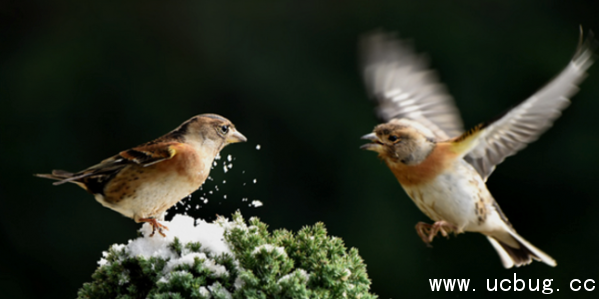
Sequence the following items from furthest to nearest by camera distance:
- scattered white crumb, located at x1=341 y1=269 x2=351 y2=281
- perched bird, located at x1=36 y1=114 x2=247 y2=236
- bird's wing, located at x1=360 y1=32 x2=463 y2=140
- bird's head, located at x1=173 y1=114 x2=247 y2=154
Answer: bird's wing, located at x1=360 y1=32 x2=463 y2=140, bird's head, located at x1=173 y1=114 x2=247 y2=154, perched bird, located at x1=36 y1=114 x2=247 y2=236, scattered white crumb, located at x1=341 y1=269 x2=351 y2=281

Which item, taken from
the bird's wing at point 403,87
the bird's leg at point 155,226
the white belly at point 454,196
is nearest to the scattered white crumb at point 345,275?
the white belly at point 454,196

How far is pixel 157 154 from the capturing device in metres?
2.61

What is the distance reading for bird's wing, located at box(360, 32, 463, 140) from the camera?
328 cm

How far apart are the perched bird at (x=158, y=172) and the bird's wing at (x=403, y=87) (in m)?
0.98

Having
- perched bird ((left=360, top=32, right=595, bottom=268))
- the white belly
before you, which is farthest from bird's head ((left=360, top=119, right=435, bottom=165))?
the white belly

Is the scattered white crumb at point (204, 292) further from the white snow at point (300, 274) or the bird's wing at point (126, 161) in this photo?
the bird's wing at point (126, 161)

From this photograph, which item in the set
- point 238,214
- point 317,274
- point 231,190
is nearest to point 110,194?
point 238,214

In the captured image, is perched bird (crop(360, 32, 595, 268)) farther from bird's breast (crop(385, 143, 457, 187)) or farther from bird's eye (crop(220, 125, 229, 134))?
bird's eye (crop(220, 125, 229, 134))

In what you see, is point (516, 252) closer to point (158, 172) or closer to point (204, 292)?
point (204, 292)

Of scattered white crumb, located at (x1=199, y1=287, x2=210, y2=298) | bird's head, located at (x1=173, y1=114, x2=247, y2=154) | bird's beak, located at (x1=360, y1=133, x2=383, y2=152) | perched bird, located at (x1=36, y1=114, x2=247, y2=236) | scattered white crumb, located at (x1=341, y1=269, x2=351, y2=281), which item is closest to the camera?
scattered white crumb, located at (x1=199, y1=287, x2=210, y2=298)

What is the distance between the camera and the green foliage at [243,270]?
2227 millimetres

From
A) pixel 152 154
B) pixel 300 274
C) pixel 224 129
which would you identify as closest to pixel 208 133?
pixel 224 129

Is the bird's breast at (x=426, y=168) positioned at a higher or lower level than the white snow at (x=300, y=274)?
higher

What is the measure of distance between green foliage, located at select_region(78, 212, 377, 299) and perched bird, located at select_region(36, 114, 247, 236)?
19 centimetres
